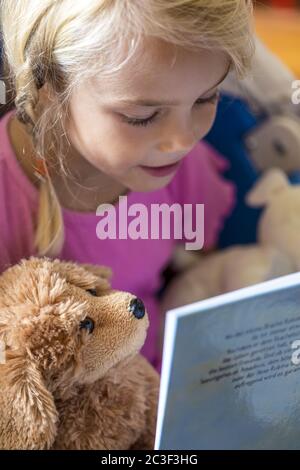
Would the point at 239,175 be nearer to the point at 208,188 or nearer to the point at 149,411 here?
the point at 208,188

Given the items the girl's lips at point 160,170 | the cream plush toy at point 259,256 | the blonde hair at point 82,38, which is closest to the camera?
the blonde hair at point 82,38

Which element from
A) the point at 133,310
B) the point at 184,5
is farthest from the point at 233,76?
the point at 133,310

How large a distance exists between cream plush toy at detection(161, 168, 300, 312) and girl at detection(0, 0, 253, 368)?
0.13m

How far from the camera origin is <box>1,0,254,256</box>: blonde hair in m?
0.47

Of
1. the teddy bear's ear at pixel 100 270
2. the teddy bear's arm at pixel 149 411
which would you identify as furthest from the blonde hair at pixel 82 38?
the teddy bear's arm at pixel 149 411

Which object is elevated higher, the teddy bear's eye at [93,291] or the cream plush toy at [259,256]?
the cream plush toy at [259,256]

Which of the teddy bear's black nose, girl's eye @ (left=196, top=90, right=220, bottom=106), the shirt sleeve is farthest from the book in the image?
the shirt sleeve

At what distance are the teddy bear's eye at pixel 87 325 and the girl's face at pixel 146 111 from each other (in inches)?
5.2

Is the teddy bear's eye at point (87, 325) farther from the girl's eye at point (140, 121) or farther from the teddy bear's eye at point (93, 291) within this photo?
the girl's eye at point (140, 121)

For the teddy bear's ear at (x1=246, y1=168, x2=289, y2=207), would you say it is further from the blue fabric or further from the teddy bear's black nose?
the teddy bear's black nose

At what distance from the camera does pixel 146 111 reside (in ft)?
1.70

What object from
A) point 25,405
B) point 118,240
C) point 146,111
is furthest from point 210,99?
point 25,405

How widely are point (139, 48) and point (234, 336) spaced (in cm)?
22

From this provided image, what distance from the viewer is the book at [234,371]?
19.0 inches
